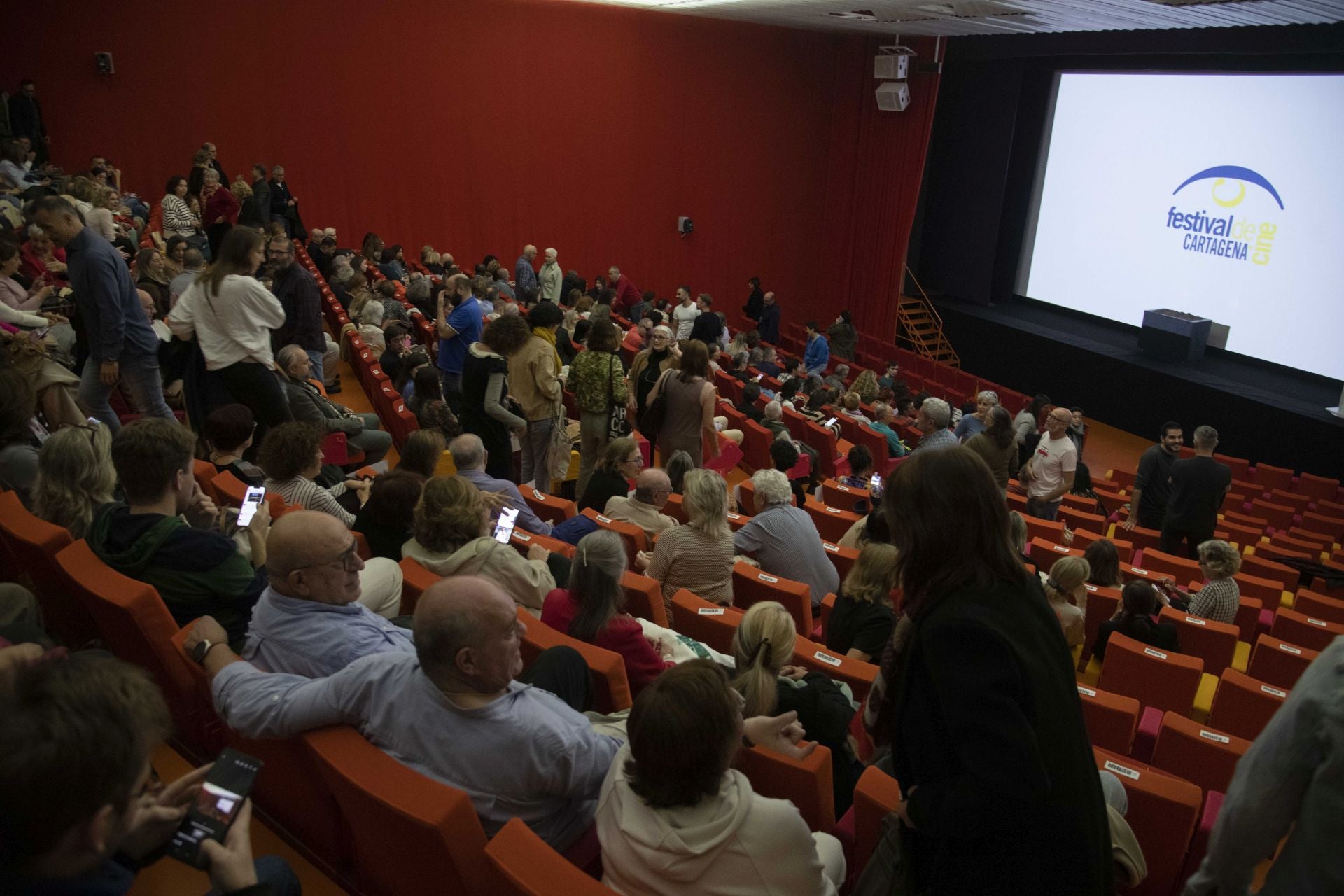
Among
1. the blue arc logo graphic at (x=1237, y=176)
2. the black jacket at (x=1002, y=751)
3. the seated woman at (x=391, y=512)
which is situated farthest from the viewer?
the blue arc logo graphic at (x=1237, y=176)

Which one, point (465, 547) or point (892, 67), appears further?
point (892, 67)

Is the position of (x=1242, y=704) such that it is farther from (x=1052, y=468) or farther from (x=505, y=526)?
(x=1052, y=468)

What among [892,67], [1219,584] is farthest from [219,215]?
[892,67]

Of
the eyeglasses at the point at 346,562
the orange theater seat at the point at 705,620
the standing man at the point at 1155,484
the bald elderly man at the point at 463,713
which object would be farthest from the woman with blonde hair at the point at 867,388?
the bald elderly man at the point at 463,713

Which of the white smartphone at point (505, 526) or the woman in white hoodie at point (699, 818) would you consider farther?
the white smartphone at point (505, 526)

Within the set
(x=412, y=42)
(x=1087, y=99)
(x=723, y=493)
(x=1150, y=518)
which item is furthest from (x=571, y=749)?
(x=1087, y=99)

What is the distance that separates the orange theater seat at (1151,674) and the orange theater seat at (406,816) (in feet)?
9.66

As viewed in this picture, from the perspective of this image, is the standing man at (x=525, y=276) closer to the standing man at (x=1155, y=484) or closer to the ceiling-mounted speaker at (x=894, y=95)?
the ceiling-mounted speaker at (x=894, y=95)

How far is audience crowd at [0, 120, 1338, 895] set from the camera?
1431 millimetres

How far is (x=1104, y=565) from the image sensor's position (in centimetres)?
470

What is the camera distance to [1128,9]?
31.3ft

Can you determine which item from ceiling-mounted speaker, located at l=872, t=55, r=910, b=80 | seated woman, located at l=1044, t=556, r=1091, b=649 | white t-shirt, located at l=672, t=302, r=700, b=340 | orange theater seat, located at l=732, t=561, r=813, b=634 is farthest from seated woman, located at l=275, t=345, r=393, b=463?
ceiling-mounted speaker, located at l=872, t=55, r=910, b=80

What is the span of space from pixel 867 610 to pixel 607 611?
41.9 inches

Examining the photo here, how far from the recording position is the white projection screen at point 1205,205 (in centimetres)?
1102
